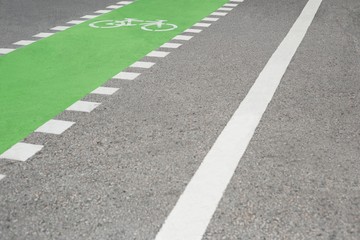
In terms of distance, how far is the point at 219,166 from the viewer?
15.1ft

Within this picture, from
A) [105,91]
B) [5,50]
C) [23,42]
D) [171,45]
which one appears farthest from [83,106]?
[23,42]

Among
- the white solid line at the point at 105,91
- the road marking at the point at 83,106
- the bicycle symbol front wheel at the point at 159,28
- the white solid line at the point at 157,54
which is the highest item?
the road marking at the point at 83,106

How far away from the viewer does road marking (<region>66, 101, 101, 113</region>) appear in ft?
19.4

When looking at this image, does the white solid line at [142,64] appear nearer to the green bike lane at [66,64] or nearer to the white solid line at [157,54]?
the green bike lane at [66,64]

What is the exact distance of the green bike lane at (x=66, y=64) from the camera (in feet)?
19.3

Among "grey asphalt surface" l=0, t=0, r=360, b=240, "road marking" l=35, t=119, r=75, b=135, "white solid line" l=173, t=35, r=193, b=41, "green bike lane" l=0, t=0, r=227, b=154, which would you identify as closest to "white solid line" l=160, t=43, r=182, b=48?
"green bike lane" l=0, t=0, r=227, b=154

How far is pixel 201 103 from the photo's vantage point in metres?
6.08

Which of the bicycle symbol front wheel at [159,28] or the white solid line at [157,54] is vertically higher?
the white solid line at [157,54]

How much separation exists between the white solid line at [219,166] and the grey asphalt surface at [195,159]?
69mm

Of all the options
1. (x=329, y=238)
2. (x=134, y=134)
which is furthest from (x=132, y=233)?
(x=134, y=134)

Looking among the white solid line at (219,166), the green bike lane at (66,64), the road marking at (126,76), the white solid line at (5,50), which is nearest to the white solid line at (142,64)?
the green bike lane at (66,64)

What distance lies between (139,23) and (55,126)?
16.9ft

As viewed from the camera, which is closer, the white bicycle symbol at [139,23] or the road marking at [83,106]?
the road marking at [83,106]

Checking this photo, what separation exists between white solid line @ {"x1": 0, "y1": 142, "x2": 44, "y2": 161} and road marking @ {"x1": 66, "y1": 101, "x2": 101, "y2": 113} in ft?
3.18
